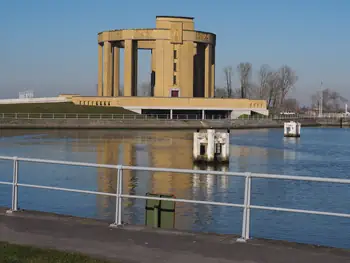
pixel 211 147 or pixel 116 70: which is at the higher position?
pixel 116 70

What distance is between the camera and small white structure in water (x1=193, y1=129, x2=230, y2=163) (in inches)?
1604

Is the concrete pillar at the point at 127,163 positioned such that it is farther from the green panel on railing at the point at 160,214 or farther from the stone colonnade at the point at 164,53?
the stone colonnade at the point at 164,53

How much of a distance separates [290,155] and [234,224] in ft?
108

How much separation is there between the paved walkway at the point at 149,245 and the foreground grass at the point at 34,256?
0.38 m

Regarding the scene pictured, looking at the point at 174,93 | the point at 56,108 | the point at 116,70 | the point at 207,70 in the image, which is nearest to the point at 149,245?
the point at 56,108

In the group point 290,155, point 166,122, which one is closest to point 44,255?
point 290,155

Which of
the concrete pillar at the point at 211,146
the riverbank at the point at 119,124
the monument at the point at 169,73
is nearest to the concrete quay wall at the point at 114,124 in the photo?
the riverbank at the point at 119,124

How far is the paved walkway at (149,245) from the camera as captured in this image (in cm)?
874

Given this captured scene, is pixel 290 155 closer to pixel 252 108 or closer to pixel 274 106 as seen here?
pixel 252 108

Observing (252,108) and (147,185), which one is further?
(252,108)

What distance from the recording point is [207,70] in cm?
13500

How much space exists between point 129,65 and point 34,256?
117822mm

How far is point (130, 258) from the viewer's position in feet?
28.5

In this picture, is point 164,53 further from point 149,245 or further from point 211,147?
point 149,245
